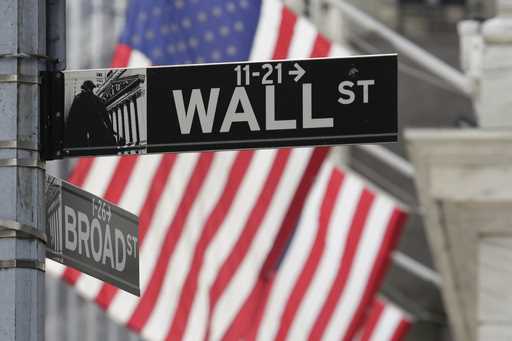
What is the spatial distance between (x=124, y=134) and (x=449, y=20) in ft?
101

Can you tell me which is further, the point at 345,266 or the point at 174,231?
the point at 345,266

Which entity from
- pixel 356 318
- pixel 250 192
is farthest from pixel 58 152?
pixel 356 318

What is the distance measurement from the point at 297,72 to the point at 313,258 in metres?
15.5

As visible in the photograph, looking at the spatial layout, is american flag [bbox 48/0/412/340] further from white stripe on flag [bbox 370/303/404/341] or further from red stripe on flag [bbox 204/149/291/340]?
white stripe on flag [bbox 370/303/404/341]

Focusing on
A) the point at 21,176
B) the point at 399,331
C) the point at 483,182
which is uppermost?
the point at 21,176

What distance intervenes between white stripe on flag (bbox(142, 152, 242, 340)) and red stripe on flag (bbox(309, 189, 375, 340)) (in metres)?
2.23

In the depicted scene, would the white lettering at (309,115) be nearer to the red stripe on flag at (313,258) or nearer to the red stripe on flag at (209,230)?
the red stripe on flag at (209,230)

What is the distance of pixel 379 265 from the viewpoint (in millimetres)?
20844

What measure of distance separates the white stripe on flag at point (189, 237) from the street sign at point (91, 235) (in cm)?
1230

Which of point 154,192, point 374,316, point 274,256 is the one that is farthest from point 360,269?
point 154,192

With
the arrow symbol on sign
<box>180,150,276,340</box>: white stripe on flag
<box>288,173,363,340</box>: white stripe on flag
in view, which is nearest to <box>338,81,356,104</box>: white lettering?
the arrow symbol on sign

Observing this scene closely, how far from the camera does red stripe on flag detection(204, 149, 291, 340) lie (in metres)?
18.9

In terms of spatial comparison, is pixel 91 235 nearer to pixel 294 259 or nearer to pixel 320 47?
pixel 320 47

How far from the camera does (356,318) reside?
2064 cm
